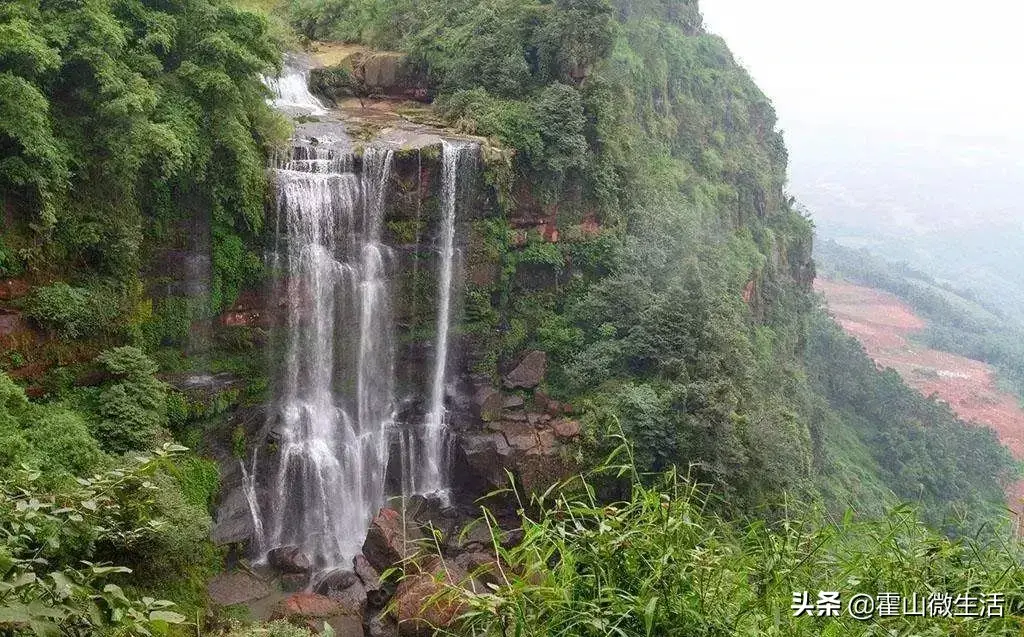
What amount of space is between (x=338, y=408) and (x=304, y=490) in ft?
6.42

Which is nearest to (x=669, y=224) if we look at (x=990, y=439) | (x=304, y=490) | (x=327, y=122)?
(x=327, y=122)

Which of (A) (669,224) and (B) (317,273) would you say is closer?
(B) (317,273)

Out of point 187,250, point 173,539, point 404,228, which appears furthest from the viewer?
point 404,228

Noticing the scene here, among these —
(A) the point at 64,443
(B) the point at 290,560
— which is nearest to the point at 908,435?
(B) the point at 290,560

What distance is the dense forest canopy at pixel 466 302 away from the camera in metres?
3.57

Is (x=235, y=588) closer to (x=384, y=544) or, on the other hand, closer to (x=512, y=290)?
(x=384, y=544)

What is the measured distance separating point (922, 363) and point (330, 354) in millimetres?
47853

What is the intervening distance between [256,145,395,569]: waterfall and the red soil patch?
30.0 meters

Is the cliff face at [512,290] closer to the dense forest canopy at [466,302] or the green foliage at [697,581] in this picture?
the dense forest canopy at [466,302]

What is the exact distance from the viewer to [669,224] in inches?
788

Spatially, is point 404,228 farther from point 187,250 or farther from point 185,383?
point 185,383

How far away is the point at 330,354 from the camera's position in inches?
625

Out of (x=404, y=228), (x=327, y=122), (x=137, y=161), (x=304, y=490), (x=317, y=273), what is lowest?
(x=304, y=490)

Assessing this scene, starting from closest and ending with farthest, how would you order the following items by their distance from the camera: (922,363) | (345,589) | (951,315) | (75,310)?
(75,310)
(345,589)
(922,363)
(951,315)
